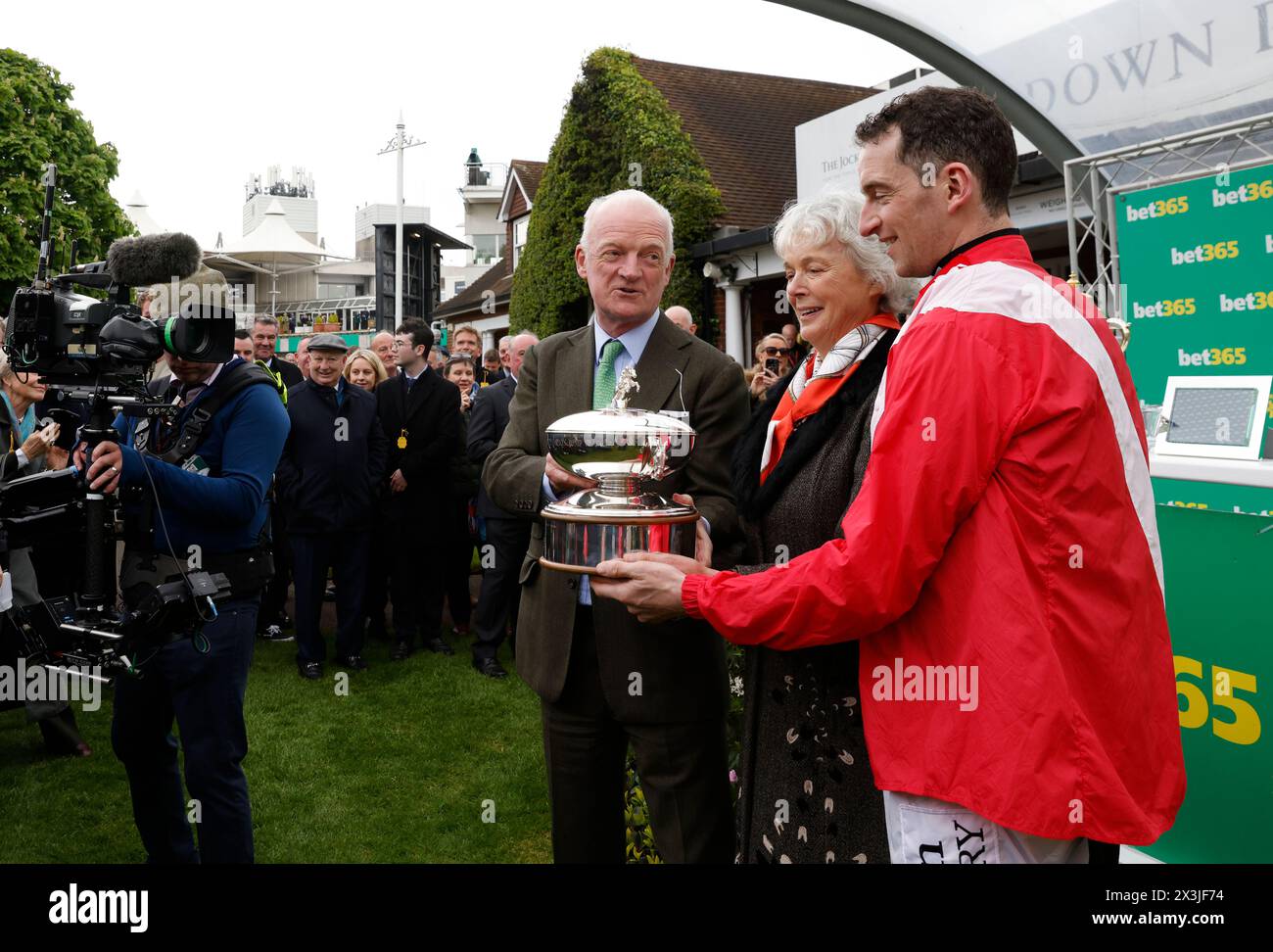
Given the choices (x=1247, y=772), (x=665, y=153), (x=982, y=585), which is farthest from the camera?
(x=665, y=153)

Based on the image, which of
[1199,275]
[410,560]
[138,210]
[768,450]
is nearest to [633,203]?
[768,450]

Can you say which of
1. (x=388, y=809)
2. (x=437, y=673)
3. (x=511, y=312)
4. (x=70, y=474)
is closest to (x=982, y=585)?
(x=70, y=474)

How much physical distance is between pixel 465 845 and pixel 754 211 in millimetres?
16010

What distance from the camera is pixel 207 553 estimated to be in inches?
121

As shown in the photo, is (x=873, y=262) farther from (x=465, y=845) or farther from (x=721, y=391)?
(x=465, y=845)

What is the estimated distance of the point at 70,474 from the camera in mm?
2654

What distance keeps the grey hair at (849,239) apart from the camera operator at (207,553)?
1.85 meters

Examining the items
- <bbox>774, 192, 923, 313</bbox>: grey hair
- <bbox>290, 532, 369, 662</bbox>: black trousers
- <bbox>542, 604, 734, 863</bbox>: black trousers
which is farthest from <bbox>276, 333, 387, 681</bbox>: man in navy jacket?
<bbox>774, 192, 923, 313</bbox>: grey hair

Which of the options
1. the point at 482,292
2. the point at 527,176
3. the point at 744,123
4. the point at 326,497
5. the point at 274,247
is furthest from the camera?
the point at 274,247

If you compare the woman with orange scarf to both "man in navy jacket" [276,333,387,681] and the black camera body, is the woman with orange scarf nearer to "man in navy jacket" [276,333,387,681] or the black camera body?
the black camera body

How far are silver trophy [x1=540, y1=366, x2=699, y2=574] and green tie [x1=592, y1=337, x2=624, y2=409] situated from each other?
0.43m

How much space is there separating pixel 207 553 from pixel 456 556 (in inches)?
191

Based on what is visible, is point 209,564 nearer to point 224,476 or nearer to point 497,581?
point 224,476

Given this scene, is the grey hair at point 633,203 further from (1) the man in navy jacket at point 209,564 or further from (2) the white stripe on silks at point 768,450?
(1) the man in navy jacket at point 209,564
